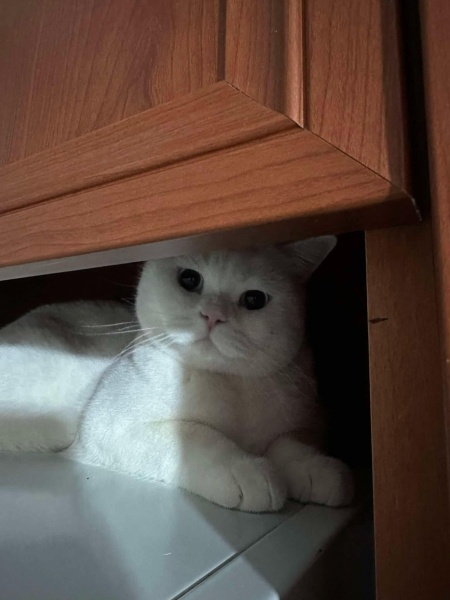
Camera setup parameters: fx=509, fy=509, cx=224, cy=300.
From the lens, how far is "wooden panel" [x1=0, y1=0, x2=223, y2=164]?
0.53 m

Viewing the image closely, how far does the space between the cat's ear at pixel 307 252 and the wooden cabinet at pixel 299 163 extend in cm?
37

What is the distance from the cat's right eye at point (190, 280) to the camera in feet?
2.79

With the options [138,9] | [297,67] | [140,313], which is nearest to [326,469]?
[140,313]

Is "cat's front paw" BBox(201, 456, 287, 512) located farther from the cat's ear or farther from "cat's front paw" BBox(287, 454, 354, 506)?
the cat's ear

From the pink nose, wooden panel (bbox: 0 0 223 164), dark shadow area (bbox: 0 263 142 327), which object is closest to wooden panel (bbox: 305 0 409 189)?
wooden panel (bbox: 0 0 223 164)

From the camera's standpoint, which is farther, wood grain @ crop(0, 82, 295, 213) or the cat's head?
the cat's head

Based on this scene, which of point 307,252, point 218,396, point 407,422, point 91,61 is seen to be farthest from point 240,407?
point 91,61

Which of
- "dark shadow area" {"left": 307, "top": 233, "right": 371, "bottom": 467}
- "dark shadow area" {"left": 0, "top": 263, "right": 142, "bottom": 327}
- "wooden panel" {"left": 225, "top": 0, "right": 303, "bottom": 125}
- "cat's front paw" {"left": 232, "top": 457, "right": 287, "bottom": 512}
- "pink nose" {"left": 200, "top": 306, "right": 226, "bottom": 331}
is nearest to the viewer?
"wooden panel" {"left": 225, "top": 0, "right": 303, "bottom": 125}

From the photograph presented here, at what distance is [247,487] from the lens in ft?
2.12

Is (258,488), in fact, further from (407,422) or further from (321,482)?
(407,422)

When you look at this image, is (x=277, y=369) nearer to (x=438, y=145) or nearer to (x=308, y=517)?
(x=308, y=517)

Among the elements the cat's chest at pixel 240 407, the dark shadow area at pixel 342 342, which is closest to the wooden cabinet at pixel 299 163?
the cat's chest at pixel 240 407

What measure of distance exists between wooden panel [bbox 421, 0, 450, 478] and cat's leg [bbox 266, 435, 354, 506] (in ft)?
1.21

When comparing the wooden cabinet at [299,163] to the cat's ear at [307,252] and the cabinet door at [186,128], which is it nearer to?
the cabinet door at [186,128]
